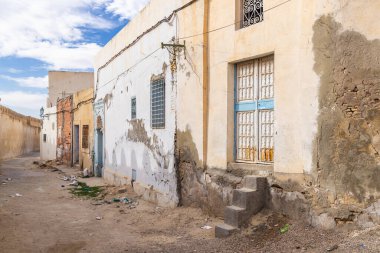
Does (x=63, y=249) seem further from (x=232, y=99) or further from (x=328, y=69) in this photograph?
(x=328, y=69)

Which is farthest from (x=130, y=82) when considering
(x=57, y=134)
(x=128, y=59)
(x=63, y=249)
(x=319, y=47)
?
(x=57, y=134)

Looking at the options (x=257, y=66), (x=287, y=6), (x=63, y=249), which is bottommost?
(x=63, y=249)

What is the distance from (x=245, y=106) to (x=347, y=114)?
2.25 m

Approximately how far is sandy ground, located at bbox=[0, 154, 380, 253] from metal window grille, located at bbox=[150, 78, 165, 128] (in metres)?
2.11

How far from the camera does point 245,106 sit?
759 cm

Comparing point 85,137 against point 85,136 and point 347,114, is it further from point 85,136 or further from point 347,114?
point 347,114

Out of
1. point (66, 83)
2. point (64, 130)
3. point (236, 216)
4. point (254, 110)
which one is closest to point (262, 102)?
point (254, 110)

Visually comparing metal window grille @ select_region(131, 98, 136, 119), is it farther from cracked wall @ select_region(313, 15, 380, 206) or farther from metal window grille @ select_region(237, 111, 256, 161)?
cracked wall @ select_region(313, 15, 380, 206)

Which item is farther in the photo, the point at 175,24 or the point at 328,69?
the point at 175,24

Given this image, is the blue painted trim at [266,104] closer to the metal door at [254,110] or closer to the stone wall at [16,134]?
the metal door at [254,110]

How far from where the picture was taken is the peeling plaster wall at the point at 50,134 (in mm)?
28312

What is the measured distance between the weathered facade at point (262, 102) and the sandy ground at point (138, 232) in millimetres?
374

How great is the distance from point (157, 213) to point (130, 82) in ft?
17.0

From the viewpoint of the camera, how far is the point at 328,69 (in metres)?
5.82
